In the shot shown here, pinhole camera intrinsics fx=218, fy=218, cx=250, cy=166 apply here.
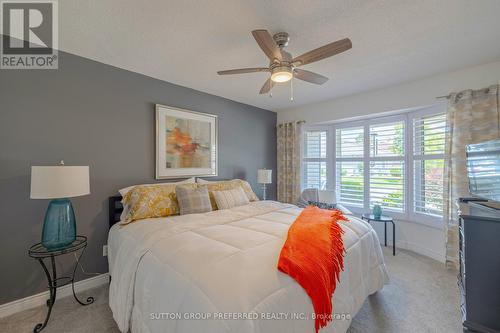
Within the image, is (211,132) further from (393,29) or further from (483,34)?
(483,34)

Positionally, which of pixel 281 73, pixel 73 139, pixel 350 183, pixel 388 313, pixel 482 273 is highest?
pixel 281 73

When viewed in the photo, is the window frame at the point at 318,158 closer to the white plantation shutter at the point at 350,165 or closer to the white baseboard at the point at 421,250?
the white plantation shutter at the point at 350,165

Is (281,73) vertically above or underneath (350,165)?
above

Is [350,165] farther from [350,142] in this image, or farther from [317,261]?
[317,261]

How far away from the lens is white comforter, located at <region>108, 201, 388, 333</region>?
3.44ft

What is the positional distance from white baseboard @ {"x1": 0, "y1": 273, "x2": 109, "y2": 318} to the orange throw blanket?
2353mm

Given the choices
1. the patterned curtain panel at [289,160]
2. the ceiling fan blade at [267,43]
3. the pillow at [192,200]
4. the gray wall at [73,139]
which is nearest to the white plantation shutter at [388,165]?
the patterned curtain panel at [289,160]

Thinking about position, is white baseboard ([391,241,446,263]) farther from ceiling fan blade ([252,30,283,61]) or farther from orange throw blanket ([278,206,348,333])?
ceiling fan blade ([252,30,283,61])

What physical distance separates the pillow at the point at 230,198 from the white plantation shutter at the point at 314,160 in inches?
77.3

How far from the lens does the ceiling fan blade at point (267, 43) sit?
1.55m

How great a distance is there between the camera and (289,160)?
456 cm

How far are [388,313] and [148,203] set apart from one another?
2.53m

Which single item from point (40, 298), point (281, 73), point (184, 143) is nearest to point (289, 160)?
point (184, 143)

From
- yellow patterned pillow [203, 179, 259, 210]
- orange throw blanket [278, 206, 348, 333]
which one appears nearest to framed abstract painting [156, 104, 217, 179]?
yellow patterned pillow [203, 179, 259, 210]
